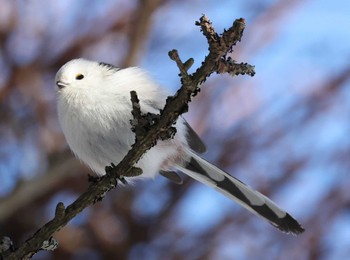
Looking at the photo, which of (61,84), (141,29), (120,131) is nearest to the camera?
(120,131)

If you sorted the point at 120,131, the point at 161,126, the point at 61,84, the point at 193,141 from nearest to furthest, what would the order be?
the point at 161,126 < the point at 120,131 < the point at 61,84 < the point at 193,141

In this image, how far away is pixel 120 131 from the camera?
141 centimetres

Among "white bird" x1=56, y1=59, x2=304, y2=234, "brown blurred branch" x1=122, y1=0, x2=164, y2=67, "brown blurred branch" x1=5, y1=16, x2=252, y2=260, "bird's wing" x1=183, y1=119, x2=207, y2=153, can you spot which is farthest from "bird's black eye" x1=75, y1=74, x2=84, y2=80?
"brown blurred branch" x1=122, y1=0, x2=164, y2=67

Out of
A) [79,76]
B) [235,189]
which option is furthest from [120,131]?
[235,189]

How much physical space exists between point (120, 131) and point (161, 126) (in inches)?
18.3

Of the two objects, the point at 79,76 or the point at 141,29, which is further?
the point at 141,29

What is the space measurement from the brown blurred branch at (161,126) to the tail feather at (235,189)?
0.53m

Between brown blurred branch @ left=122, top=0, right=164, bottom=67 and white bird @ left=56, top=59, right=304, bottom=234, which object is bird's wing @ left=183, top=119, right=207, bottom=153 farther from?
brown blurred branch @ left=122, top=0, right=164, bottom=67

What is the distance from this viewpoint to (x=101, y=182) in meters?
1.04

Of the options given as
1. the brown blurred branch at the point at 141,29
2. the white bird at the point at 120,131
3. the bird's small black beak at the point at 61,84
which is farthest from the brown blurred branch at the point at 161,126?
the brown blurred branch at the point at 141,29

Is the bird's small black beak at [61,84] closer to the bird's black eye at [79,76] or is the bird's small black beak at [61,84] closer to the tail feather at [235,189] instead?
the bird's black eye at [79,76]

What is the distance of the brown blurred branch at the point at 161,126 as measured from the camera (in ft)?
2.78

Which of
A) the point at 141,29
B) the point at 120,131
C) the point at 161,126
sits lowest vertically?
the point at 161,126

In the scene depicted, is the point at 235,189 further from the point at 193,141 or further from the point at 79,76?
the point at 79,76
